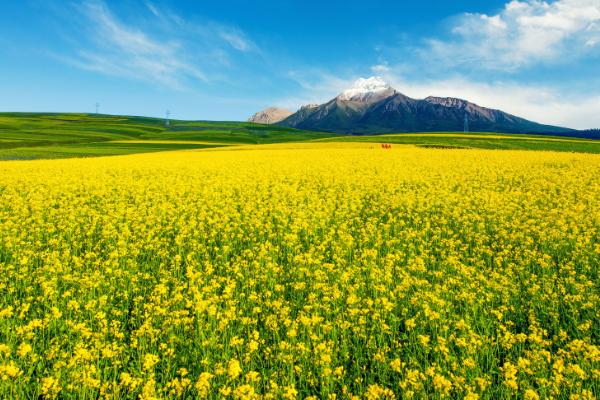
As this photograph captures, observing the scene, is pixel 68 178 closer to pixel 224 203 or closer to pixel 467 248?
pixel 224 203

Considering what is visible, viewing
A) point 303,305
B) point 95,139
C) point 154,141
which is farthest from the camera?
point 95,139

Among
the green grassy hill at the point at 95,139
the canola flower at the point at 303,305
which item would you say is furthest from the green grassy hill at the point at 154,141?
the canola flower at the point at 303,305

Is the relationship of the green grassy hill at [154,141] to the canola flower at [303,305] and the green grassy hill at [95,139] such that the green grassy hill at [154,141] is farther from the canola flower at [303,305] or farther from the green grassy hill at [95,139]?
the canola flower at [303,305]

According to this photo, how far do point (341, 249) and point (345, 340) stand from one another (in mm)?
3032

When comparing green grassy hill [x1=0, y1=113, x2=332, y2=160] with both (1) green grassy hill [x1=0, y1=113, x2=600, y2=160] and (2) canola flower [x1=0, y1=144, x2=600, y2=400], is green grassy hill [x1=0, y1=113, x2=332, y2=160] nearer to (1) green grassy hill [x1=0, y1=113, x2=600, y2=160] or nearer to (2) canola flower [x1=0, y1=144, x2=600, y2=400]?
(1) green grassy hill [x1=0, y1=113, x2=600, y2=160]

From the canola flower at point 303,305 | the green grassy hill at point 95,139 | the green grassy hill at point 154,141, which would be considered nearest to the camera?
the canola flower at point 303,305

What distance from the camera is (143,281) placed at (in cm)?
594

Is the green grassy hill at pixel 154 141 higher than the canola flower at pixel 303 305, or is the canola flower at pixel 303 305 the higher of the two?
the green grassy hill at pixel 154 141

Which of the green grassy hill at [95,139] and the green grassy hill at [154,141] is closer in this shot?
the green grassy hill at [154,141]

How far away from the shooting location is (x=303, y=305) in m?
5.07

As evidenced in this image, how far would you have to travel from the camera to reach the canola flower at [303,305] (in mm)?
3521

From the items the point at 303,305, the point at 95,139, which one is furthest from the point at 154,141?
the point at 303,305

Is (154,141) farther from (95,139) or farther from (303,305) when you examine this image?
(303,305)

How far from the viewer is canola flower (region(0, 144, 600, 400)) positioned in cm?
352
